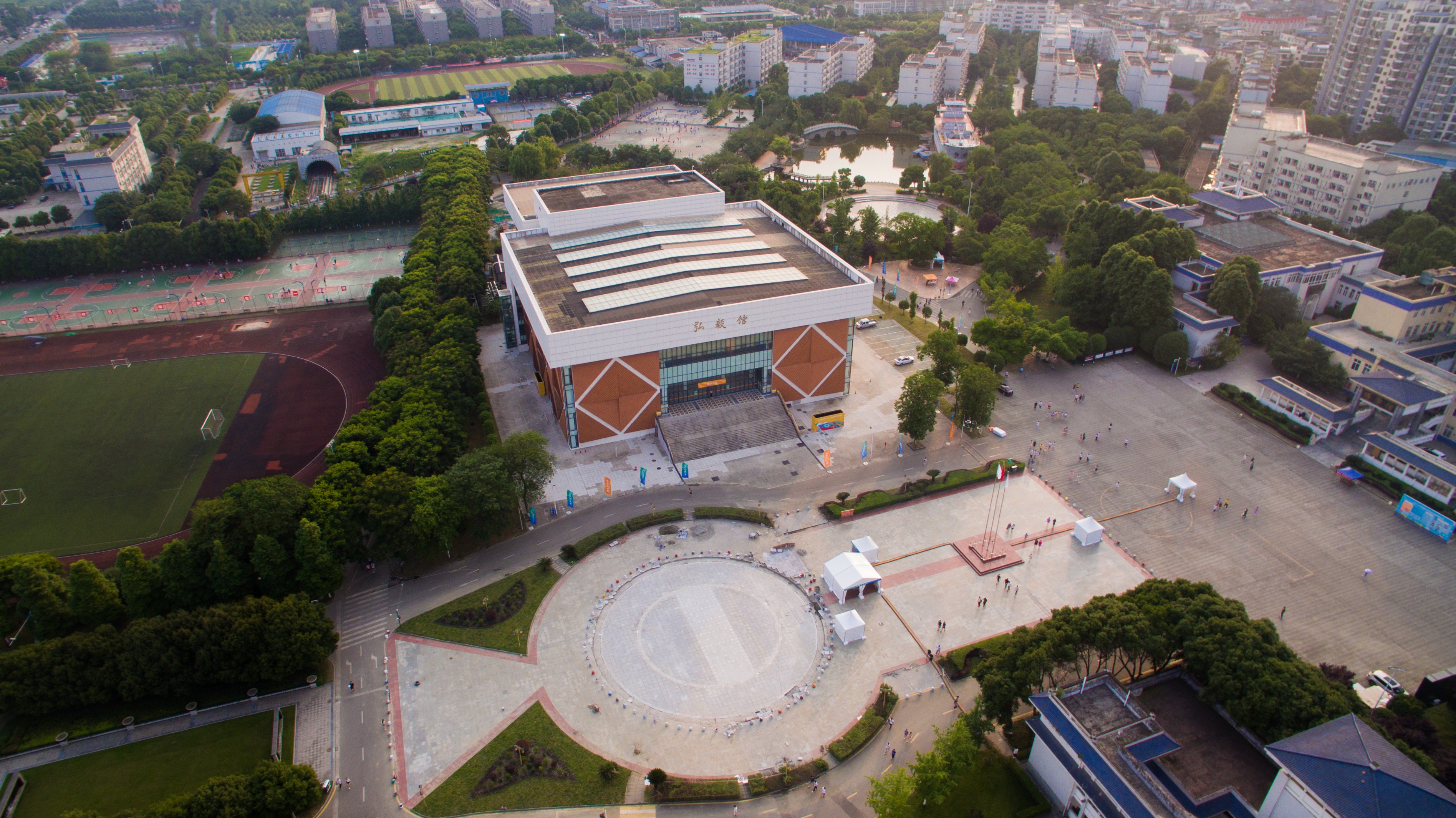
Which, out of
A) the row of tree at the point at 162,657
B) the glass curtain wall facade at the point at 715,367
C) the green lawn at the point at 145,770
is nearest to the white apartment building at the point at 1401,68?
the glass curtain wall facade at the point at 715,367

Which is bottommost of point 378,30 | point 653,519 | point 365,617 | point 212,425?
point 365,617

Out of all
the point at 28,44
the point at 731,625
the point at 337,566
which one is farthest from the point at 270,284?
the point at 28,44

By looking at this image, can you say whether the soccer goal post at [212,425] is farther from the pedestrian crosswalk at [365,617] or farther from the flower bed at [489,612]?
the flower bed at [489,612]

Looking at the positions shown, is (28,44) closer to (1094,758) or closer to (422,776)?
(422,776)

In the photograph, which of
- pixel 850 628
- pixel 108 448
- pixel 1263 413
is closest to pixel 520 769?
pixel 850 628

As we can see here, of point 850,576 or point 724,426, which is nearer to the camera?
point 850,576

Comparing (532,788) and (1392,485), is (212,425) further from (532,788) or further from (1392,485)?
(1392,485)

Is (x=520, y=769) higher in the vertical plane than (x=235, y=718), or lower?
higher
